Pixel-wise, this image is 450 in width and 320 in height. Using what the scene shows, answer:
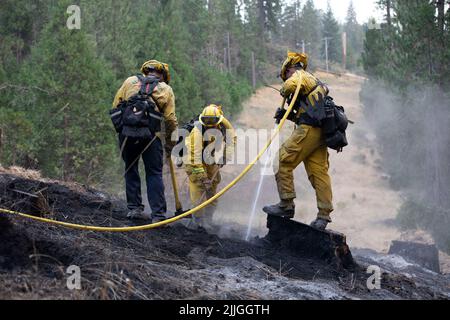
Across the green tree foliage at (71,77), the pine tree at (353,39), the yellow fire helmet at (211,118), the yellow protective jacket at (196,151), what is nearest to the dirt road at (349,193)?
the green tree foliage at (71,77)

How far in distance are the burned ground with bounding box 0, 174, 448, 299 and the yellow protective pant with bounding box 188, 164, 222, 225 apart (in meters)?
1.26

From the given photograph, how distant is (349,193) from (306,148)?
21.3 meters

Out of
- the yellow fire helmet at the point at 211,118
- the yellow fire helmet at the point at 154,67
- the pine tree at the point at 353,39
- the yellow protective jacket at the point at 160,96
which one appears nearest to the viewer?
the yellow protective jacket at the point at 160,96

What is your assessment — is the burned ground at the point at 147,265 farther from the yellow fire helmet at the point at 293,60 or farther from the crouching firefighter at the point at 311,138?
the yellow fire helmet at the point at 293,60

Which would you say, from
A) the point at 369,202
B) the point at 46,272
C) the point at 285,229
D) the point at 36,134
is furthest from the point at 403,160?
the point at 46,272

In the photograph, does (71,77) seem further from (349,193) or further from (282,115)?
(349,193)

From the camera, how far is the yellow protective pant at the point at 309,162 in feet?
20.5

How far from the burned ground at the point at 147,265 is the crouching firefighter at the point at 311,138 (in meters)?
0.67

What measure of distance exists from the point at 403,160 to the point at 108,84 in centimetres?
1142

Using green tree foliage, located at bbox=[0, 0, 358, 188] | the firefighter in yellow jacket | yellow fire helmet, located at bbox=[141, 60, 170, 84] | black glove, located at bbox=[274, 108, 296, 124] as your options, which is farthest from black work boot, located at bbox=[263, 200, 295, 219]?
green tree foliage, located at bbox=[0, 0, 358, 188]

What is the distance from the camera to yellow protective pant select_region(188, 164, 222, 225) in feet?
26.6

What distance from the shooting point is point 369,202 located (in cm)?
2481

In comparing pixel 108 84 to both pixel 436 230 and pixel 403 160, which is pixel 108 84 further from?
pixel 403 160

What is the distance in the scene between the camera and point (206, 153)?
27.1 ft
